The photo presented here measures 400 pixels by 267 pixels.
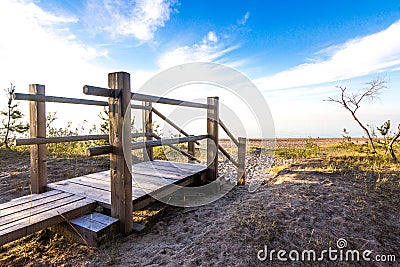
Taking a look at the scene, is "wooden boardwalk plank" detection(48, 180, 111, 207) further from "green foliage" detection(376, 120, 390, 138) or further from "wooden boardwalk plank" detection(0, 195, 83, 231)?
"green foliage" detection(376, 120, 390, 138)

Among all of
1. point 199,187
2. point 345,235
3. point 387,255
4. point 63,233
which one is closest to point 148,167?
point 199,187

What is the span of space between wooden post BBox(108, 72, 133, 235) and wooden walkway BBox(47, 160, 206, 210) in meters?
0.28

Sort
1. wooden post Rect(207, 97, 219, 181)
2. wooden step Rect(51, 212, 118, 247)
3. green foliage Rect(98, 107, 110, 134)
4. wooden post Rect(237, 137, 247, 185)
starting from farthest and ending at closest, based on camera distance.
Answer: green foliage Rect(98, 107, 110, 134), wooden post Rect(237, 137, 247, 185), wooden post Rect(207, 97, 219, 181), wooden step Rect(51, 212, 118, 247)

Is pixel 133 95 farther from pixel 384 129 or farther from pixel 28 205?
pixel 384 129

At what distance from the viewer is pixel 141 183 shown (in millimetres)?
3158

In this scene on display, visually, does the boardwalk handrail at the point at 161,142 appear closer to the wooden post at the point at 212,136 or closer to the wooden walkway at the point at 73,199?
the wooden post at the point at 212,136

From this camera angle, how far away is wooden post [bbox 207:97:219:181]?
392 cm

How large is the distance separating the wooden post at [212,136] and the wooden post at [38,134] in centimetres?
255

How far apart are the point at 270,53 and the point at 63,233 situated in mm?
6602

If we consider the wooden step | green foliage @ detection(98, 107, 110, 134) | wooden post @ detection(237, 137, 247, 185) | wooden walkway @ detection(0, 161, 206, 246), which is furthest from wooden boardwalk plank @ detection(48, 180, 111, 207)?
green foliage @ detection(98, 107, 110, 134)

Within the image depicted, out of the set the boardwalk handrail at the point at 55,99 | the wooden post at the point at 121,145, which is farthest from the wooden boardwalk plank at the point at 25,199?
the boardwalk handrail at the point at 55,99

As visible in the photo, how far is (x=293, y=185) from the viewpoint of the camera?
142 inches

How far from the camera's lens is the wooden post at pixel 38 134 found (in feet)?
8.34

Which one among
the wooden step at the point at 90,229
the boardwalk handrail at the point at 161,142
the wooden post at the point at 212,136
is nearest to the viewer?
the wooden step at the point at 90,229
